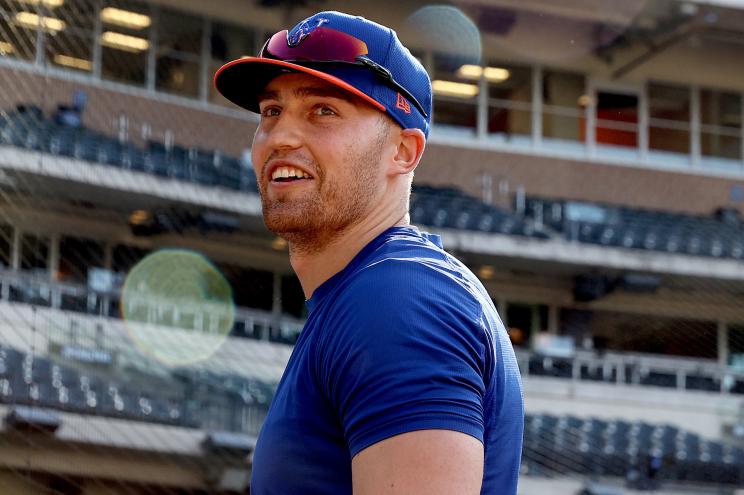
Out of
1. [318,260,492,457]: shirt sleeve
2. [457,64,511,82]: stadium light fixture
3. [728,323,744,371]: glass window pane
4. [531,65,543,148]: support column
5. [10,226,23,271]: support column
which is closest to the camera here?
[318,260,492,457]: shirt sleeve

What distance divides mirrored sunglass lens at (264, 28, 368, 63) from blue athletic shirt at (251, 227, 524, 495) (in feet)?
0.71

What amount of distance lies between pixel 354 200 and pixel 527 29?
20.8 meters

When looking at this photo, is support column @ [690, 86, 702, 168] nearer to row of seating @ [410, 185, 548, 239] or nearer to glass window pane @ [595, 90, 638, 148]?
glass window pane @ [595, 90, 638, 148]

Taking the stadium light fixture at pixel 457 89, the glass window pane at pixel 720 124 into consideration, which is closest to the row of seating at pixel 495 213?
the glass window pane at pixel 720 124

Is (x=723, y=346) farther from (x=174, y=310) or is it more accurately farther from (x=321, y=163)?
(x=321, y=163)

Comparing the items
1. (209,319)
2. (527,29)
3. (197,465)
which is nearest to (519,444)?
(197,465)

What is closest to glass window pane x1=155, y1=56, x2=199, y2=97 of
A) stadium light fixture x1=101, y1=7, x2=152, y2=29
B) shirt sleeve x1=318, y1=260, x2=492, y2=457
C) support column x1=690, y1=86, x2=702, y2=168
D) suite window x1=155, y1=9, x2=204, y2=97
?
suite window x1=155, y1=9, x2=204, y2=97

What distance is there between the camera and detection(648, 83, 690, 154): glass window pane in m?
23.9

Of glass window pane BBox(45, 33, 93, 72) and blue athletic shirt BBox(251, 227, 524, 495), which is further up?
glass window pane BBox(45, 33, 93, 72)

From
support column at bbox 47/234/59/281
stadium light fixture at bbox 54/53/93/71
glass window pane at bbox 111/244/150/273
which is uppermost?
stadium light fixture at bbox 54/53/93/71

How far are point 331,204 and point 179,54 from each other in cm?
1930

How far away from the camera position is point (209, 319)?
A: 54.0 feet

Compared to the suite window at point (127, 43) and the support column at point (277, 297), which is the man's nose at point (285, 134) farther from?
the support column at point (277, 297)

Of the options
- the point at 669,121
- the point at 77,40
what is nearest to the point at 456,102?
the point at 669,121
